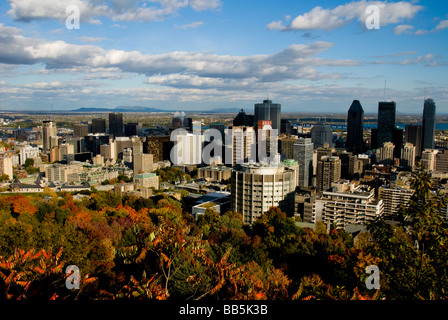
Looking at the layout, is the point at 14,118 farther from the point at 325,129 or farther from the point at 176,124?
the point at 325,129

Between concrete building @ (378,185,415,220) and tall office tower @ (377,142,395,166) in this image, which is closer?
concrete building @ (378,185,415,220)

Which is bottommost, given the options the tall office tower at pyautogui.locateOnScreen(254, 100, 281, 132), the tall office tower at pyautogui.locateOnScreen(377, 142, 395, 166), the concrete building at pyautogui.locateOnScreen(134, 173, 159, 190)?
the concrete building at pyautogui.locateOnScreen(134, 173, 159, 190)

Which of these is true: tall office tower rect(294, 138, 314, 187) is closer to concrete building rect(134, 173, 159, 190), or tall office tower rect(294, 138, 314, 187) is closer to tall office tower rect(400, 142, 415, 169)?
tall office tower rect(400, 142, 415, 169)

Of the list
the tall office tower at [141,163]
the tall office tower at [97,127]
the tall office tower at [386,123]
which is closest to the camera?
the tall office tower at [141,163]

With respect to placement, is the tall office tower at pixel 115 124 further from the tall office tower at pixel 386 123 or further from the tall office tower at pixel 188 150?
the tall office tower at pixel 386 123

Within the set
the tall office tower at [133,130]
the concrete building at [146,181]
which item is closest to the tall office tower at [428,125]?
the concrete building at [146,181]

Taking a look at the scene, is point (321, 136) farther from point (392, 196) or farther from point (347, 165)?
point (392, 196)

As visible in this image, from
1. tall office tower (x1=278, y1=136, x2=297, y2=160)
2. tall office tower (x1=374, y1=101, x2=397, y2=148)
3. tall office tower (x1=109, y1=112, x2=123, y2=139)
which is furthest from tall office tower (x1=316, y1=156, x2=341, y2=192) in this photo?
tall office tower (x1=109, y1=112, x2=123, y2=139)
